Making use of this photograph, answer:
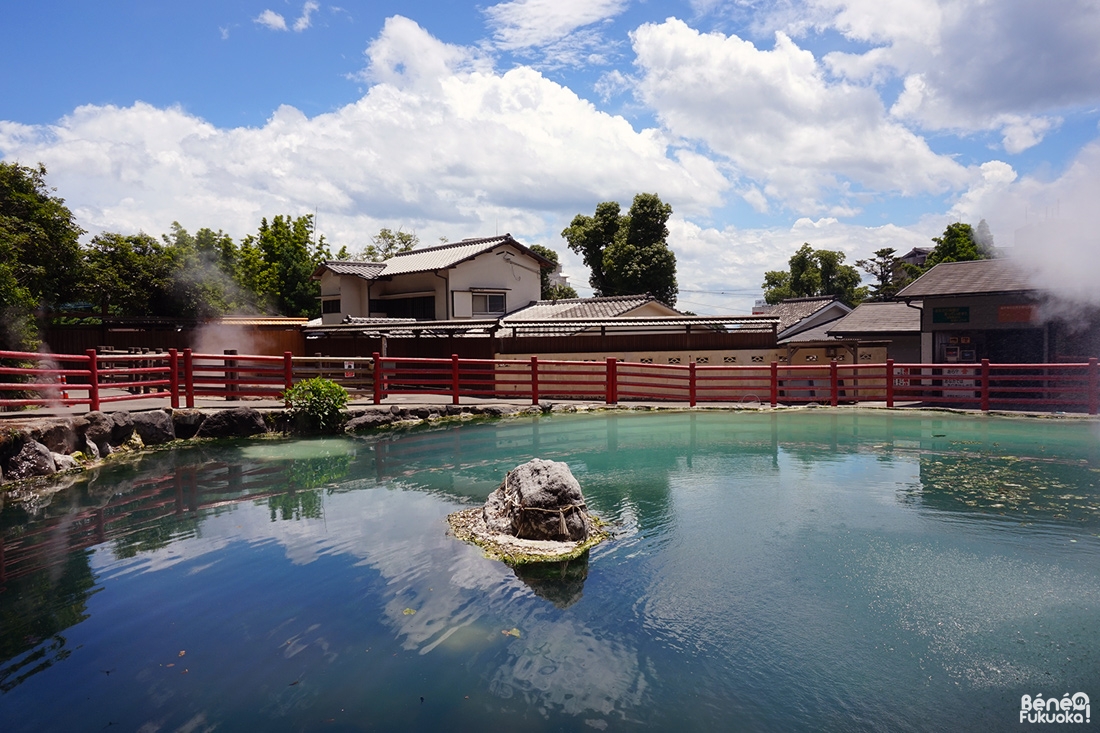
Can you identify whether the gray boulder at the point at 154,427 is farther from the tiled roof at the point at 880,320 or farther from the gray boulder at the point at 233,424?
the tiled roof at the point at 880,320

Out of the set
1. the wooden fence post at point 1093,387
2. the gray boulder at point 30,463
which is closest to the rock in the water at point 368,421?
the gray boulder at point 30,463

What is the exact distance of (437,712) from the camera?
3783 mm

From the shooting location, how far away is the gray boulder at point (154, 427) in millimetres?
11562

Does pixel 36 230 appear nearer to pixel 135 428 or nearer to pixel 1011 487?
pixel 135 428

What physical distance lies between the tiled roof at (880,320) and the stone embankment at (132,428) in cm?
1061

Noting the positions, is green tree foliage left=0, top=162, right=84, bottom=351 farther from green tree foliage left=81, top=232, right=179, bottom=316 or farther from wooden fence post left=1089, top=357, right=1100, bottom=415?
wooden fence post left=1089, top=357, right=1100, bottom=415

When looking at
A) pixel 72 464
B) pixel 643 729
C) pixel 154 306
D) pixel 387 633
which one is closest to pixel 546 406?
pixel 72 464

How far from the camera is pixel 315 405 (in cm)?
1312

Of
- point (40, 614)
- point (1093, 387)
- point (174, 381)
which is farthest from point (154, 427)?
point (1093, 387)

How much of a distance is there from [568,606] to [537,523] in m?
1.39

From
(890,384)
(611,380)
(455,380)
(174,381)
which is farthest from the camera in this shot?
(611,380)

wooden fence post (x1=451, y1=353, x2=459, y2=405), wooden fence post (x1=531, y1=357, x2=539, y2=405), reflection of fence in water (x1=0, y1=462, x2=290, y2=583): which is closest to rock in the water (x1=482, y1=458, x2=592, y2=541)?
reflection of fence in water (x1=0, y1=462, x2=290, y2=583)

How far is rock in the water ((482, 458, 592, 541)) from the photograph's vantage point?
639cm

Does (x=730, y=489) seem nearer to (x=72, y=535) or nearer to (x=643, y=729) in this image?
(x=643, y=729)
